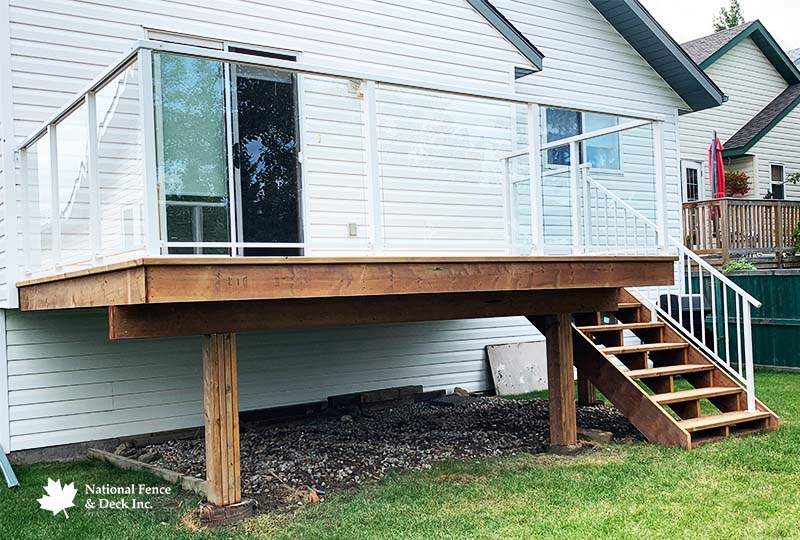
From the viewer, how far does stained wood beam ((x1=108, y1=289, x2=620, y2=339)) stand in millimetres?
4488

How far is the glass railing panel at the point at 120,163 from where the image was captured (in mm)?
4168

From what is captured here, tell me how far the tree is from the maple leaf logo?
39.4 meters

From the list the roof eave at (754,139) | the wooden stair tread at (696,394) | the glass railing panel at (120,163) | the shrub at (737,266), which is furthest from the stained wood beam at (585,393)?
the roof eave at (754,139)

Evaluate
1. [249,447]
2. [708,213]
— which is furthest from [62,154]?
[708,213]

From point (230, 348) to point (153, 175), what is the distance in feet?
4.02

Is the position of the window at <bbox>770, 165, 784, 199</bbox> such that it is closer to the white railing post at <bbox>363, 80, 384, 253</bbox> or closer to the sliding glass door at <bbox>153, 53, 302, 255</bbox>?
the white railing post at <bbox>363, 80, 384, 253</bbox>

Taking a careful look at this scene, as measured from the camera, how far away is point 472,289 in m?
5.29

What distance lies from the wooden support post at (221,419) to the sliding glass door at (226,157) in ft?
2.14

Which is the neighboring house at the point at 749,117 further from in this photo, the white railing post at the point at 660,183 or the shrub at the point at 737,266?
the white railing post at the point at 660,183

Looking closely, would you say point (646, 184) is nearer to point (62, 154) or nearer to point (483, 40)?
point (483, 40)

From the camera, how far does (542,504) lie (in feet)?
15.6

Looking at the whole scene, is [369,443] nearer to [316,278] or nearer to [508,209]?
[508,209]

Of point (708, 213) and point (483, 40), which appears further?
point (708, 213)

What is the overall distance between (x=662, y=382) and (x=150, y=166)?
4.75 metres
